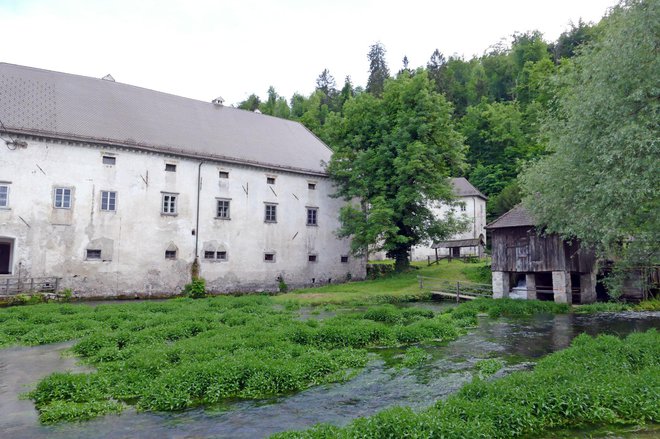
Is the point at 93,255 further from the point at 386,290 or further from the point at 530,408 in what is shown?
the point at 530,408

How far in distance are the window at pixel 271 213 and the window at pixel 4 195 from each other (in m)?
15.9

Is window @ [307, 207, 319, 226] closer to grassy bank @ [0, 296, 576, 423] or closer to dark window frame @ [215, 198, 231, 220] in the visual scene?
dark window frame @ [215, 198, 231, 220]

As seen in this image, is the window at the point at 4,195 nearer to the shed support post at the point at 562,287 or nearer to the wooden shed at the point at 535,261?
the wooden shed at the point at 535,261

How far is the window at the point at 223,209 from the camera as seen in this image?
32253 millimetres

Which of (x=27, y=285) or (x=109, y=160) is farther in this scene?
(x=109, y=160)

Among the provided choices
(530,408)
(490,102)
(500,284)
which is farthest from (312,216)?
(490,102)

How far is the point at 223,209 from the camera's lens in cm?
3247

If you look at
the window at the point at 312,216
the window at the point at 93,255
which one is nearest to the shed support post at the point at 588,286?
the window at the point at 312,216

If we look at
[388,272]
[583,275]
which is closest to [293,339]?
[583,275]

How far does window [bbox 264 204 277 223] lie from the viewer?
3431 centimetres

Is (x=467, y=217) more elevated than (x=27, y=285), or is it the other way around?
(x=467, y=217)

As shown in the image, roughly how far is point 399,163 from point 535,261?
11221 mm

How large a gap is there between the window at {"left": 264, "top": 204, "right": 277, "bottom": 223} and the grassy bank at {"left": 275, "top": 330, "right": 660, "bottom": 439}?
2679 cm

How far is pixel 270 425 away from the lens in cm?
723
